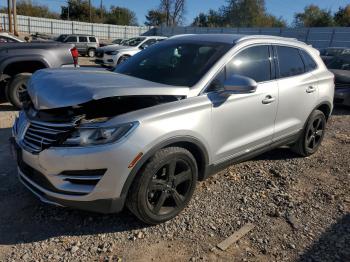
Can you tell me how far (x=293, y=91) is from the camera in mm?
4746

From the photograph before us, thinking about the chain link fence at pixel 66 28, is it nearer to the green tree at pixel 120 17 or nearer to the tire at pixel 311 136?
the green tree at pixel 120 17

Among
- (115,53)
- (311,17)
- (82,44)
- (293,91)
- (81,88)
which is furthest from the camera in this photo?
(311,17)

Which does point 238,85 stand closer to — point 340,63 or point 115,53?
point 340,63

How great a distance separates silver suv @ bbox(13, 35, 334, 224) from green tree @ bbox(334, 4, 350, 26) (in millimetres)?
53939

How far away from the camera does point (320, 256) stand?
3.23 meters


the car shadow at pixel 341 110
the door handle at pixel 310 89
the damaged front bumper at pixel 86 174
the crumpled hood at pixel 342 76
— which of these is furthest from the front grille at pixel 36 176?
the crumpled hood at pixel 342 76

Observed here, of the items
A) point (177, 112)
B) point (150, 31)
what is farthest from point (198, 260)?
point (150, 31)

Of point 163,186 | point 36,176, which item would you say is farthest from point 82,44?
point 163,186

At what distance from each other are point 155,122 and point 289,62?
248 cm

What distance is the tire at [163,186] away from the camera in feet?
10.5

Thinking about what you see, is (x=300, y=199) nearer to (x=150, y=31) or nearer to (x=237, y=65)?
(x=237, y=65)

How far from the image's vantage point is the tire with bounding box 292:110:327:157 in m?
5.31

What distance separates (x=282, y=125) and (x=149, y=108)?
2134mm

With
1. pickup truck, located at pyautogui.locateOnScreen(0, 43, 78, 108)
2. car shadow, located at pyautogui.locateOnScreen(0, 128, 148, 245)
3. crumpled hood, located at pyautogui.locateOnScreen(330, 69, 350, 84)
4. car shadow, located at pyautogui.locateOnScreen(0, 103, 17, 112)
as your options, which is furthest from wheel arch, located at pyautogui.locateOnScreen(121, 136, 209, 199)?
crumpled hood, located at pyautogui.locateOnScreen(330, 69, 350, 84)
